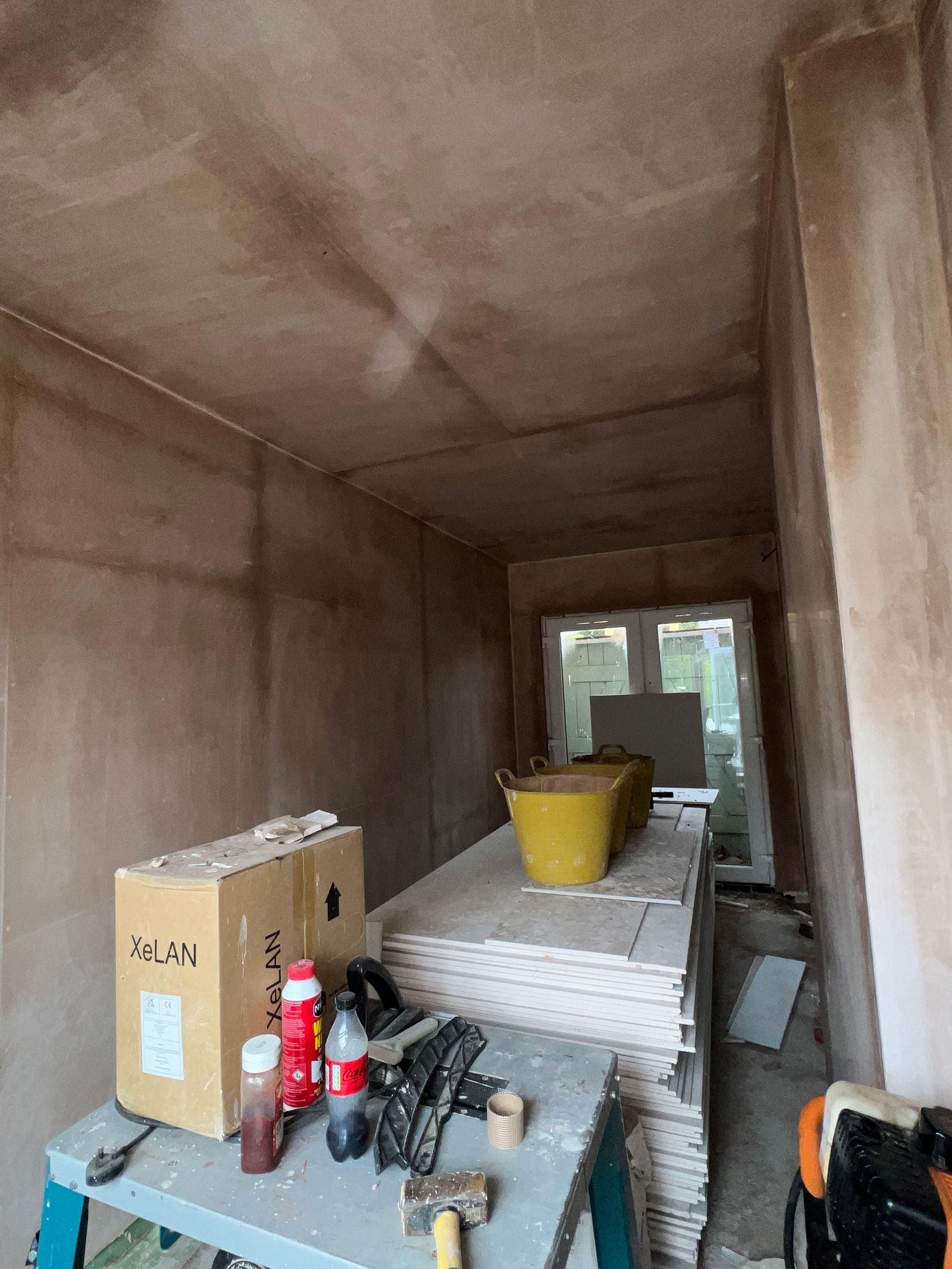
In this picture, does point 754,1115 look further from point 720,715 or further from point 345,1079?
point 720,715

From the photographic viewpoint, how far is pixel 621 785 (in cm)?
213

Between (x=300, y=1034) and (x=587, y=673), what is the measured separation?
449 centimetres

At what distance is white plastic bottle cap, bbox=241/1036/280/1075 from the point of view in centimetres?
101

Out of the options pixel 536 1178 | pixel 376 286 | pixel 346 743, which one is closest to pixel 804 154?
pixel 376 286

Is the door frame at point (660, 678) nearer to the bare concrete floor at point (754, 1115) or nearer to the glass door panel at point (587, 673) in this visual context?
the glass door panel at point (587, 673)

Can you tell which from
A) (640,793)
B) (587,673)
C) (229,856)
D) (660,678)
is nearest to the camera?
A: (229,856)

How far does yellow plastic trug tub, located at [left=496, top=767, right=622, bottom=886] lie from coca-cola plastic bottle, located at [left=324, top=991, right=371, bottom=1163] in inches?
35.0

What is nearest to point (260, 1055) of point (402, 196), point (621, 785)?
point (621, 785)

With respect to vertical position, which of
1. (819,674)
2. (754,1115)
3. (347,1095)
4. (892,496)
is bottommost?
(754,1115)

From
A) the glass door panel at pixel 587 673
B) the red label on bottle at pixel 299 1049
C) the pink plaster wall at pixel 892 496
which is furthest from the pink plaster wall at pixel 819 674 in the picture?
the glass door panel at pixel 587 673

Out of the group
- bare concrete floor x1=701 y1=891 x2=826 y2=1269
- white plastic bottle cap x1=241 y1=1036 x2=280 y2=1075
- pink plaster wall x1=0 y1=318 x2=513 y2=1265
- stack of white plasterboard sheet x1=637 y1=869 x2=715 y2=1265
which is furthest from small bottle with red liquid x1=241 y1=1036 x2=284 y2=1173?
bare concrete floor x1=701 y1=891 x2=826 y2=1269

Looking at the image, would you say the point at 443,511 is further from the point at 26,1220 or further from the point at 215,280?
the point at 26,1220

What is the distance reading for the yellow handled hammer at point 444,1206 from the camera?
849 mm

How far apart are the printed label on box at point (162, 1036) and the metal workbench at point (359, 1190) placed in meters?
0.11
